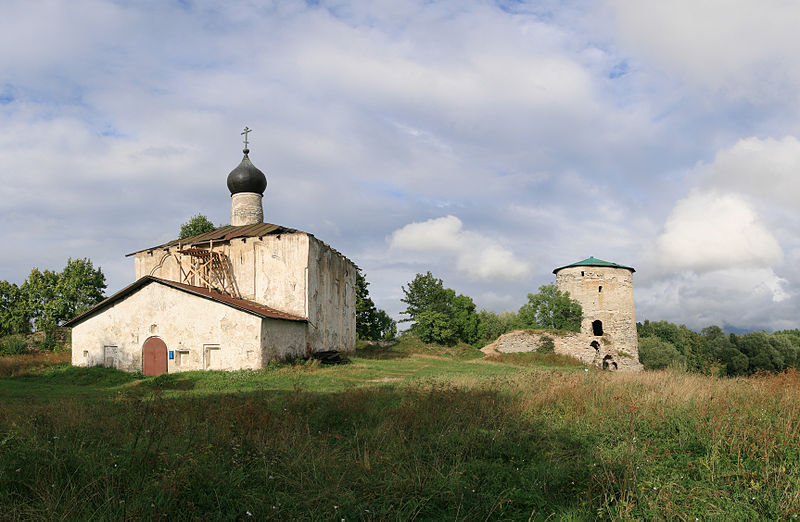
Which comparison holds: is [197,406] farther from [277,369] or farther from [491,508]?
[277,369]

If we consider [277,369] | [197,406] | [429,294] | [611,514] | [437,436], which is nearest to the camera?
[611,514]

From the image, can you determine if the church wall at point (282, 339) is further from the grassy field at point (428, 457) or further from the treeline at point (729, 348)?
the treeline at point (729, 348)

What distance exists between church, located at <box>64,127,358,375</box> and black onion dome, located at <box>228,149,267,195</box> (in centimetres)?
6

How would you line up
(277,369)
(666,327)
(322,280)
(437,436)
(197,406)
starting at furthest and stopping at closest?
(666,327) < (322,280) < (277,369) < (197,406) < (437,436)

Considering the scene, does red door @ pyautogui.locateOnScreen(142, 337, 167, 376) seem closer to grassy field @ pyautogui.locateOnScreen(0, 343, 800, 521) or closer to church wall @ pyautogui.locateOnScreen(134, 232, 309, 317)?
church wall @ pyautogui.locateOnScreen(134, 232, 309, 317)

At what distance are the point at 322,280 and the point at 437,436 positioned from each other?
62.8ft

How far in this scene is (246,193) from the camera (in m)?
28.4

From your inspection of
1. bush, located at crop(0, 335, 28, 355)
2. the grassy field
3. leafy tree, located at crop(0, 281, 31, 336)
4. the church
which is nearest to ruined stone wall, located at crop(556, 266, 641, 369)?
the church

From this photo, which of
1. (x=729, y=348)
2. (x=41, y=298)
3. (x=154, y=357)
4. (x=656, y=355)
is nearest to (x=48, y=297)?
(x=41, y=298)

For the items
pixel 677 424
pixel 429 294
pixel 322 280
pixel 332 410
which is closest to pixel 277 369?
pixel 322 280

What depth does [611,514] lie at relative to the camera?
15.4 ft

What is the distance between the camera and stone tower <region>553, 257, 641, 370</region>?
123ft

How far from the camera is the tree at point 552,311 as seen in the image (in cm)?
3759

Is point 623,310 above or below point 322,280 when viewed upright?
below
